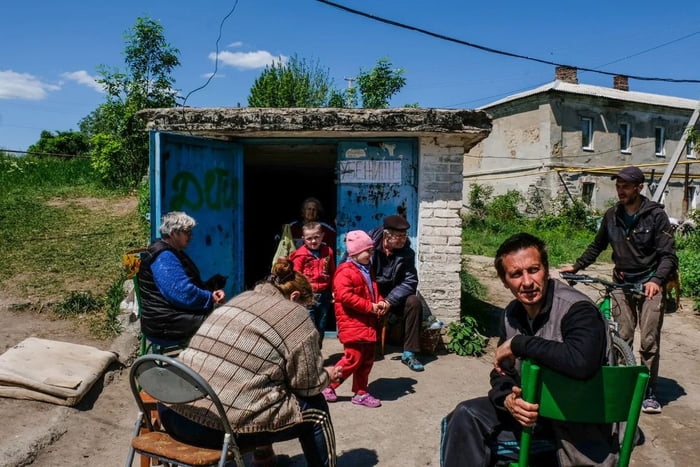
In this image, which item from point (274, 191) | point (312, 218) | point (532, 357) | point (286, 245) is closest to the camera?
point (532, 357)

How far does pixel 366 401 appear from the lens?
4648 mm

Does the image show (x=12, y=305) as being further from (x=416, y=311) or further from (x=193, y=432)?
(x=193, y=432)

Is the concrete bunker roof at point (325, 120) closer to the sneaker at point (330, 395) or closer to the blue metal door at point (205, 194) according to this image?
the blue metal door at point (205, 194)

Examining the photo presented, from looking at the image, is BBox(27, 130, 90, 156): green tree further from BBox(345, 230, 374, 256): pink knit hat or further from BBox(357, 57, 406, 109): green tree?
BBox(345, 230, 374, 256): pink knit hat

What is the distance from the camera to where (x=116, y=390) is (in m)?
4.93

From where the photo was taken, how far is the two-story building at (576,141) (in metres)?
24.1

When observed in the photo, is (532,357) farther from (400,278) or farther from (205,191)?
(205,191)

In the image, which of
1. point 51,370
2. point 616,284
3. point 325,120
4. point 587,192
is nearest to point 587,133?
point 587,192

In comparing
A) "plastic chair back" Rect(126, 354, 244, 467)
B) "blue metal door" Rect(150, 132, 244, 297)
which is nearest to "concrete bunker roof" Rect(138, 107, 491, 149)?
"blue metal door" Rect(150, 132, 244, 297)

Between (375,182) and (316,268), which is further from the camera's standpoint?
(375,182)

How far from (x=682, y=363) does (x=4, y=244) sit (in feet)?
31.6

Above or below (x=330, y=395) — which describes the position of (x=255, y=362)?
above

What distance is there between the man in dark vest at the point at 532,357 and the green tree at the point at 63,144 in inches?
1492

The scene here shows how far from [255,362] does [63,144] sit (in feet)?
128
